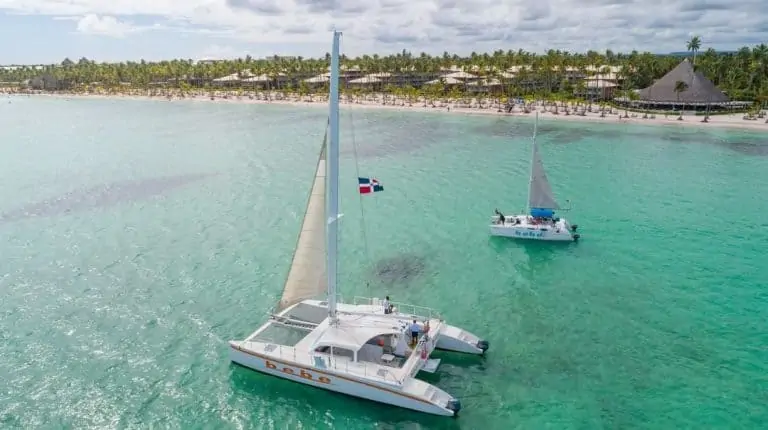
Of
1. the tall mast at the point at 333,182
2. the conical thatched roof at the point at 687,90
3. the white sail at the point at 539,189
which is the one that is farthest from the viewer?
the conical thatched roof at the point at 687,90

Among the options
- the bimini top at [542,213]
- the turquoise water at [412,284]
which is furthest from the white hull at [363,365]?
the bimini top at [542,213]

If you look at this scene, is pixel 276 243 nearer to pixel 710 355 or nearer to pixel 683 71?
pixel 710 355

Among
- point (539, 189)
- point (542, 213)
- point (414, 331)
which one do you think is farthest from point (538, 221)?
point (414, 331)

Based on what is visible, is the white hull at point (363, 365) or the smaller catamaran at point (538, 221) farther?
the smaller catamaran at point (538, 221)

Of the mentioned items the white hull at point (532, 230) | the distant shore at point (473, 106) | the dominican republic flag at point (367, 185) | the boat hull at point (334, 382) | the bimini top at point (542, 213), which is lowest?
the boat hull at point (334, 382)

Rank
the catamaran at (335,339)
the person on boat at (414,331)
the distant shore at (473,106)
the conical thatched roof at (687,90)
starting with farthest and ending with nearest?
the conical thatched roof at (687,90) < the distant shore at (473,106) < the person on boat at (414,331) < the catamaran at (335,339)

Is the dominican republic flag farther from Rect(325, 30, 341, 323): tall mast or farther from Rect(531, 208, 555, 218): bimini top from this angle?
Rect(531, 208, 555, 218): bimini top

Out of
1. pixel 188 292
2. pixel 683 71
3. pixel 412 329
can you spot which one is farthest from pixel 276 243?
pixel 683 71

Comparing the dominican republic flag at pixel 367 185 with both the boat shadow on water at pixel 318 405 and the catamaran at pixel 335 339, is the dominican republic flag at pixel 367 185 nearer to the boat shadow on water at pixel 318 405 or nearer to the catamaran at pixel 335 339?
the catamaran at pixel 335 339
